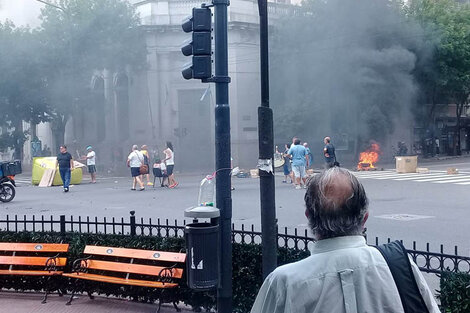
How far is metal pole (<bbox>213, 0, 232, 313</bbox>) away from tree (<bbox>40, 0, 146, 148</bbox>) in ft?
93.9

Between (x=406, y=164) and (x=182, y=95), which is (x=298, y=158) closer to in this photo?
(x=406, y=164)

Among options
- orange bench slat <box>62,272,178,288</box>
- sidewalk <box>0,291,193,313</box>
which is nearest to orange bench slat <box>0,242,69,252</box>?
orange bench slat <box>62,272,178,288</box>

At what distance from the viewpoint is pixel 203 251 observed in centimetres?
540

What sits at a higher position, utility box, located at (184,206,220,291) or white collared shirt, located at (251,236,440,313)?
white collared shirt, located at (251,236,440,313)

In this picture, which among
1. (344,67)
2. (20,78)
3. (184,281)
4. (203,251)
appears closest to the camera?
(203,251)

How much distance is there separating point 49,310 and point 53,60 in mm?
29136

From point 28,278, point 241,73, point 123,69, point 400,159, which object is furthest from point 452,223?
point 123,69

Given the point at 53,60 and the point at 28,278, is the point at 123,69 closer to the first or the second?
the point at 53,60

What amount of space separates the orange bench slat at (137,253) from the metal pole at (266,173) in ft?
3.64

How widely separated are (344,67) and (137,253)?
30.0 m

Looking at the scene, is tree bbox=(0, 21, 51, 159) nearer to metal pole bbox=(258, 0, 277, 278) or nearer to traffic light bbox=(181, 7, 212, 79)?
traffic light bbox=(181, 7, 212, 79)

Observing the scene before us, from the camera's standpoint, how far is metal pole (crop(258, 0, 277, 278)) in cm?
540

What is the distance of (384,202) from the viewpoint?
15141 mm

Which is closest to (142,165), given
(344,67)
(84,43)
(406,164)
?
(406,164)
